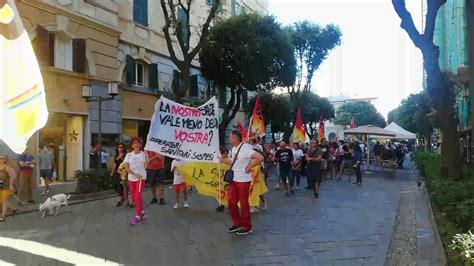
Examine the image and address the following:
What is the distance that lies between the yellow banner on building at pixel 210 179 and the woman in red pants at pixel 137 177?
1.73 metres

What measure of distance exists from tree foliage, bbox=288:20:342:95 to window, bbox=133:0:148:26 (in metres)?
16.4

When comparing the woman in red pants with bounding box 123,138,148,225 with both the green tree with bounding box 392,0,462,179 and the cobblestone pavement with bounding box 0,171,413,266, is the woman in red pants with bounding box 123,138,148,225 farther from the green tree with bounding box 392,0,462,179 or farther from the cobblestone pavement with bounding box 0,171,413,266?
the green tree with bounding box 392,0,462,179

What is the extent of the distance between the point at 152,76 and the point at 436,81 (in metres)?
15.0

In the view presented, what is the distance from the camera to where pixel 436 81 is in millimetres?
12938

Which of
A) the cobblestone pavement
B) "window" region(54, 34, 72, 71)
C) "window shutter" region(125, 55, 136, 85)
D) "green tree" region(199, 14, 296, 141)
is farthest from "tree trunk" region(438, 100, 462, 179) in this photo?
"green tree" region(199, 14, 296, 141)

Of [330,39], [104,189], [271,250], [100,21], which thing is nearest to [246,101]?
[330,39]

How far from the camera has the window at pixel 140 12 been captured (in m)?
23.9

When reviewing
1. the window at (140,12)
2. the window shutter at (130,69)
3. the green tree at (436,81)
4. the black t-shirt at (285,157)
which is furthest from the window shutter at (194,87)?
the green tree at (436,81)

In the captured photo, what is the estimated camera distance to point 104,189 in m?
15.2

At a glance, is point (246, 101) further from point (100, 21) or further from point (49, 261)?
point (49, 261)

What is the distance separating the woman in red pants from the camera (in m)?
9.56

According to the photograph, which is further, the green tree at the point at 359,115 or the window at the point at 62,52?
the green tree at the point at 359,115

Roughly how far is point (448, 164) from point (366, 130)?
15.2 metres

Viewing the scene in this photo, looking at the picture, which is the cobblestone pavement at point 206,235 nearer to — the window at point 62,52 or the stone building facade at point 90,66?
the stone building facade at point 90,66
